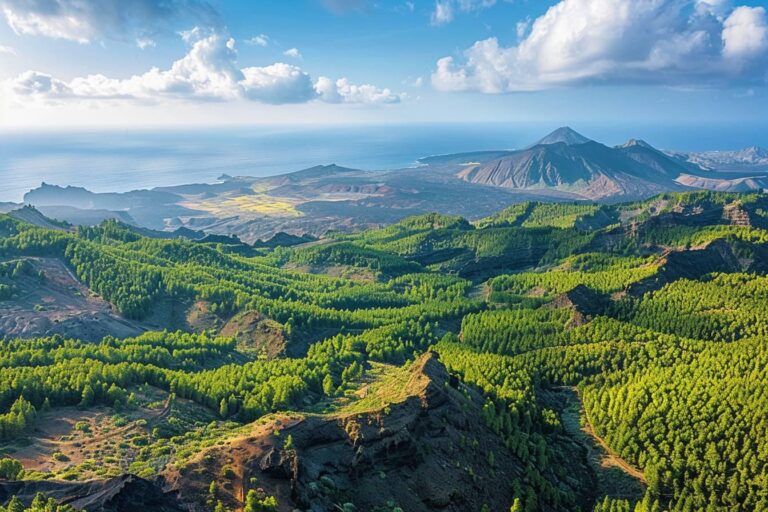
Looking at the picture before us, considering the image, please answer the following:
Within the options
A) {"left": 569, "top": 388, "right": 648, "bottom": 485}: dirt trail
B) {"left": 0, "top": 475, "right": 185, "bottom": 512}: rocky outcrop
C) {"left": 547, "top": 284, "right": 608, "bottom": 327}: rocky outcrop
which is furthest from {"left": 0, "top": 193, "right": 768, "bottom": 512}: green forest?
{"left": 0, "top": 475, "right": 185, "bottom": 512}: rocky outcrop

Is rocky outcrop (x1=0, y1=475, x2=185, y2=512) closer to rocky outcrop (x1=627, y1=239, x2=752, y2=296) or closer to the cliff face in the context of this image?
the cliff face

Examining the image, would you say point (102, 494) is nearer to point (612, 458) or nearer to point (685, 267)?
point (612, 458)

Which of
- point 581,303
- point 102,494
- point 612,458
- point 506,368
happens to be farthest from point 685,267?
point 102,494

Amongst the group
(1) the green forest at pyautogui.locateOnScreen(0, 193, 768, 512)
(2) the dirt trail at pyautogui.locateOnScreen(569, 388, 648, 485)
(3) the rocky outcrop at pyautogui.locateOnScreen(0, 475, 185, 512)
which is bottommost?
(2) the dirt trail at pyautogui.locateOnScreen(569, 388, 648, 485)

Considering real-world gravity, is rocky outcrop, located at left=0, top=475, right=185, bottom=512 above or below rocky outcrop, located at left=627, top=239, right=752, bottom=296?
above

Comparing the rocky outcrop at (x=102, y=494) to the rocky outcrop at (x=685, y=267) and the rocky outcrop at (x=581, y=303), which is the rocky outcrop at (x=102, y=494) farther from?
the rocky outcrop at (x=685, y=267)

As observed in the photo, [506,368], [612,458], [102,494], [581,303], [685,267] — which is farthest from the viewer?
[685,267]

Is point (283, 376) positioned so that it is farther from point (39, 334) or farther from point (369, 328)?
point (39, 334)

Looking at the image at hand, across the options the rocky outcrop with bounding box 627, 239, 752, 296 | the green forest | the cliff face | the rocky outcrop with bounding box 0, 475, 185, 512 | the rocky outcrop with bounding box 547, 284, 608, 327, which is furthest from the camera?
the rocky outcrop with bounding box 627, 239, 752, 296

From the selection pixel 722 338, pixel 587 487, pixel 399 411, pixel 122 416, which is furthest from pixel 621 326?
pixel 122 416

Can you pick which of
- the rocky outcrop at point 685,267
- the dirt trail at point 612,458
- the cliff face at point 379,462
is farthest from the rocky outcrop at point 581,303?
the cliff face at point 379,462
